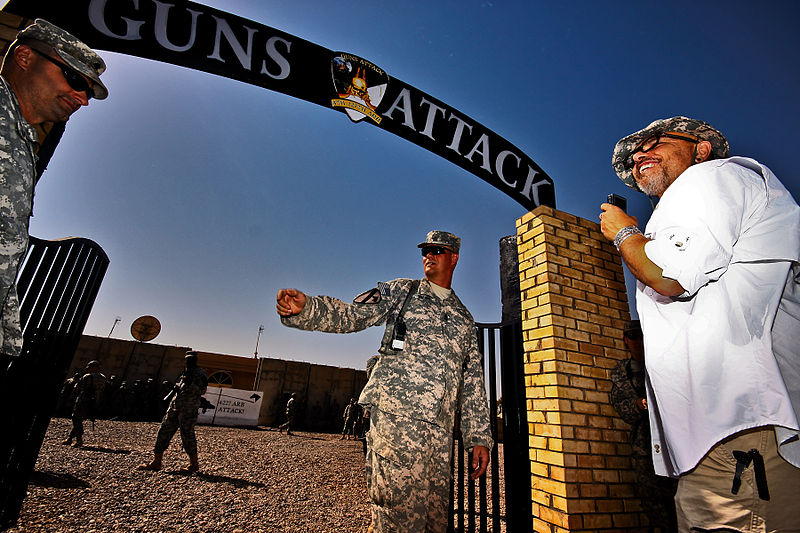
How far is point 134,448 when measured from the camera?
886 cm

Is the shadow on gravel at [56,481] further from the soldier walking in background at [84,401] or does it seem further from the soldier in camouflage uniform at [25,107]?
the soldier in camouflage uniform at [25,107]

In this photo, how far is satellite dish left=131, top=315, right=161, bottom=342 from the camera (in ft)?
59.0

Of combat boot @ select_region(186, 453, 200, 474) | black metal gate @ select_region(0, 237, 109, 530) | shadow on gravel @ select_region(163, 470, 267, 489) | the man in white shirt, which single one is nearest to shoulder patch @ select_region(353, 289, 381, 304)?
the man in white shirt

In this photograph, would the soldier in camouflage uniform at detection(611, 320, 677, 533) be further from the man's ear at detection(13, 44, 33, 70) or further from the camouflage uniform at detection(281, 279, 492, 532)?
the man's ear at detection(13, 44, 33, 70)

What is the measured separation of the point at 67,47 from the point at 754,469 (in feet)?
10.8

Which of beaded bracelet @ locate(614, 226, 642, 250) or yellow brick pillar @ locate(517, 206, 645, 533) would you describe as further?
yellow brick pillar @ locate(517, 206, 645, 533)

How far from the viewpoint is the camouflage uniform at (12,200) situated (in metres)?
1.35

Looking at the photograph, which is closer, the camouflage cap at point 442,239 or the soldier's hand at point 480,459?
the soldier's hand at point 480,459

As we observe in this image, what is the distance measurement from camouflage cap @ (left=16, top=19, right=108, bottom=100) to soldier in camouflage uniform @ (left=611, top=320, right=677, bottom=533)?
4.23 meters

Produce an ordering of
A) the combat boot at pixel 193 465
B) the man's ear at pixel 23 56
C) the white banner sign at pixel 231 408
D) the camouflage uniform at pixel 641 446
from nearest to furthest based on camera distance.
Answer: the man's ear at pixel 23 56 < the camouflage uniform at pixel 641 446 < the combat boot at pixel 193 465 < the white banner sign at pixel 231 408

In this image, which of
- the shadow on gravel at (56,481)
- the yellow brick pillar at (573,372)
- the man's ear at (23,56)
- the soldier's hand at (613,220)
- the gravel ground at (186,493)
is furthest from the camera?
the shadow on gravel at (56,481)

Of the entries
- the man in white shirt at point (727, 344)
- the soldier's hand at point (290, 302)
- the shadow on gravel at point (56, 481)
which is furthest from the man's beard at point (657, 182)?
the shadow on gravel at point (56, 481)

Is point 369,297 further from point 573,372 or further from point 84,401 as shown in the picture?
point 84,401

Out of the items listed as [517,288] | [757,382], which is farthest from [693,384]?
[517,288]
